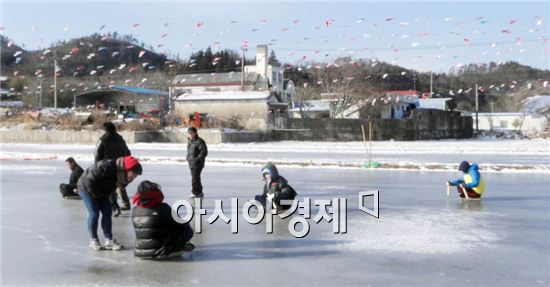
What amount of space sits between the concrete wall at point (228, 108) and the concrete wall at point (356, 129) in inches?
85.0

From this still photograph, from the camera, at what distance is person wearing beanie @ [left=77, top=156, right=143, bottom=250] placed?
22.9 feet

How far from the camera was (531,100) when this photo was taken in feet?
246

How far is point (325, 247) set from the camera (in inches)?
306

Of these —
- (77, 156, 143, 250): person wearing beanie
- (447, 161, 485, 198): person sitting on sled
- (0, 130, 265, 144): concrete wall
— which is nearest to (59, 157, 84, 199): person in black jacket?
(77, 156, 143, 250): person wearing beanie

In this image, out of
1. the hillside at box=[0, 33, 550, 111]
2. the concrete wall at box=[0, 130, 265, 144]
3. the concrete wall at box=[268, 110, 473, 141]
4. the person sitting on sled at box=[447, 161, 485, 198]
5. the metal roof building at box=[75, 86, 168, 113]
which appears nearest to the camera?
the person sitting on sled at box=[447, 161, 485, 198]

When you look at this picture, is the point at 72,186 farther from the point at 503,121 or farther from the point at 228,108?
the point at 503,121

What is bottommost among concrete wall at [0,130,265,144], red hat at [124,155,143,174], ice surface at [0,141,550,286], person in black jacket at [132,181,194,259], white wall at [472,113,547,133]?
ice surface at [0,141,550,286]

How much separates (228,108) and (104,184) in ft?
136

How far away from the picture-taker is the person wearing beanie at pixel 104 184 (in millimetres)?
6965

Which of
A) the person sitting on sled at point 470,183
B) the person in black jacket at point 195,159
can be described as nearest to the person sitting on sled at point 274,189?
the person in black jacket at point 195,159

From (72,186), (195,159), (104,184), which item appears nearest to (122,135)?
(72,186)

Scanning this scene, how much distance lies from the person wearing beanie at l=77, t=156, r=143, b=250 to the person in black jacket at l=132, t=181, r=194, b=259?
294mm

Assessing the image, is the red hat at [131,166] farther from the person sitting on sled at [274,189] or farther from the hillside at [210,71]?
the hillside at [210,71]

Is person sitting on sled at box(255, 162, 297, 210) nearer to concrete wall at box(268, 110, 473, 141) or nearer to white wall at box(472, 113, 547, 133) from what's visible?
concrete wall at box(268, 110, 473, 141)
